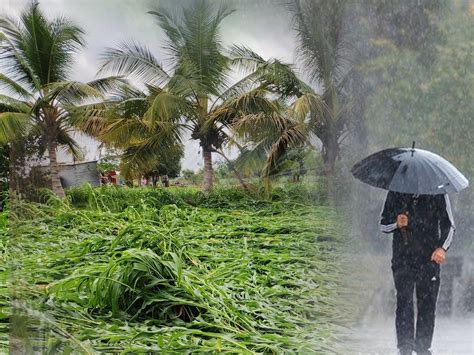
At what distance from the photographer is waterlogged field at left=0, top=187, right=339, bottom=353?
1516 mm

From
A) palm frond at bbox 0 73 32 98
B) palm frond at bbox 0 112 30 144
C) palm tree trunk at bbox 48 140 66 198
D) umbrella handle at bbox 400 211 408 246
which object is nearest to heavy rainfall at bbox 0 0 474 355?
umbrella handle at bbox 400 211 408 246

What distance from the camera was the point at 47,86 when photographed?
2.11 meters

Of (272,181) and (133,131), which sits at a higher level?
(133,131)

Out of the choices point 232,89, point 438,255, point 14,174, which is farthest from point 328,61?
point 14,174

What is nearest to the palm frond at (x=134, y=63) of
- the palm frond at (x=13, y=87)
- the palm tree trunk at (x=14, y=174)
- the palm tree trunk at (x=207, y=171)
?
the palm tree trunk at (x=207, y=171)

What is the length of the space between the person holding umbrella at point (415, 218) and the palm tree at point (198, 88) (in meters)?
0.30

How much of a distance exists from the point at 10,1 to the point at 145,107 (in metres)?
0.82

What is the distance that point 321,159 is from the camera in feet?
4.91

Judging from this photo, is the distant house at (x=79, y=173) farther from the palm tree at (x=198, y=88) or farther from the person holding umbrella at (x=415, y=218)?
the person holding umbrella at (x=415, y=218)

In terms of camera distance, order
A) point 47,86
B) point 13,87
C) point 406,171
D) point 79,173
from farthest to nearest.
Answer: point 13,87 → point 47,86 → point 79,173 → point 406,171

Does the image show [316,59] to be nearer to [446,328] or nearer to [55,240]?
[446,328]

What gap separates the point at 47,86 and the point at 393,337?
126 cm

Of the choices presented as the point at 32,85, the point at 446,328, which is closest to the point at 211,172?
the point at 446,328

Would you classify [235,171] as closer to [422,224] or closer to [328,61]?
[328,61]
